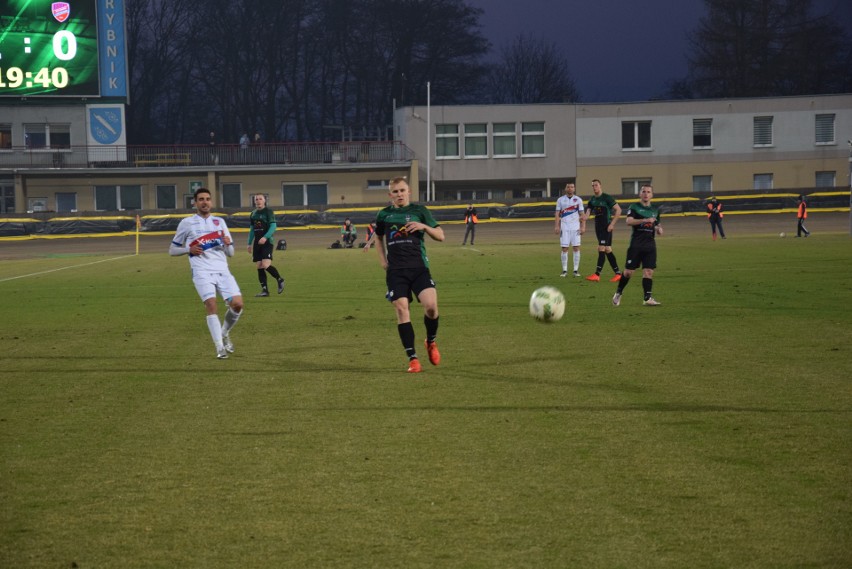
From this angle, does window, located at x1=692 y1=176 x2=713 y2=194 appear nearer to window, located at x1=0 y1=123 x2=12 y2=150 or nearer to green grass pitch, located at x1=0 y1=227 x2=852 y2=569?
window, located at x1=0 y1=123 x2=12 y2=150

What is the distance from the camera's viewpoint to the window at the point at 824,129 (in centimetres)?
7081

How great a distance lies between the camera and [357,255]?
39.9m

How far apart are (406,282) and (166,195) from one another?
59.5 meters

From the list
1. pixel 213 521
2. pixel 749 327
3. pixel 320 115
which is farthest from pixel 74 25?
pixel 213 521

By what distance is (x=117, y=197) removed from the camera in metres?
68.4

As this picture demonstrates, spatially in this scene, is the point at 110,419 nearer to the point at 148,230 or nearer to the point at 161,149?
the point at 148,230

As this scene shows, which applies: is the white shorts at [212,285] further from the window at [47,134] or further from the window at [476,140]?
the window at [476,140]

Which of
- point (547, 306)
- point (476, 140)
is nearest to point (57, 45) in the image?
point (476, 140)

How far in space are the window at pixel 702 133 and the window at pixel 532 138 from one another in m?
Result: 10.2

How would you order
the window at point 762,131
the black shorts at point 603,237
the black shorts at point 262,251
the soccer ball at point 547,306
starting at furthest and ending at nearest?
the window at point 762,131, the black shorts at point 603,237, the black shorts at point 262,251, the soccer ball at point 547,306

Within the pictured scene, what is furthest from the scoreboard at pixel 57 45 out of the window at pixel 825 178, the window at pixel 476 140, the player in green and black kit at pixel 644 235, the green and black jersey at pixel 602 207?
the player in green and black kit at pixel 644 235

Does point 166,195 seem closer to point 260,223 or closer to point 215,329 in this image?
point 260,223

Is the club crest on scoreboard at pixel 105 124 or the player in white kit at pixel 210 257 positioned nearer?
the player in white kit at pixel 210 257

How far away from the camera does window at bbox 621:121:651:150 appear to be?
7131cm
